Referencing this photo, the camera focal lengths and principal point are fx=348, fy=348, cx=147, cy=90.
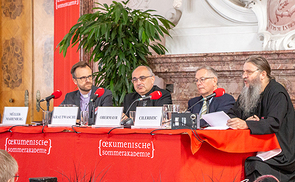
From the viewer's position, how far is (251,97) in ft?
9.43

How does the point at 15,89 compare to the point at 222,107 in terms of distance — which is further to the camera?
the point at 15,89

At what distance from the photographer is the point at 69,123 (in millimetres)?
2719

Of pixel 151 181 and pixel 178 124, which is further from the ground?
Result: pixel 178 124

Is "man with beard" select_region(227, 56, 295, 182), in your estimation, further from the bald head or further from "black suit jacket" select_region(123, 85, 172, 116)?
the bald head

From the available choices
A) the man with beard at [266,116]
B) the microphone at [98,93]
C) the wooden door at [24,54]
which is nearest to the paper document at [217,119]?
the man with beard at [266,116]

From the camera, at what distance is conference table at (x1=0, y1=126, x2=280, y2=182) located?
2188 mm

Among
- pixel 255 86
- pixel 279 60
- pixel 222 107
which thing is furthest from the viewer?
pixel 279 60

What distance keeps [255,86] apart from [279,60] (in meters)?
1.40

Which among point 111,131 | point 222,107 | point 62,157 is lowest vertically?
point 62,157

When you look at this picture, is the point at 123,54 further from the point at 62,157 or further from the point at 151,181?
the point at 151,181

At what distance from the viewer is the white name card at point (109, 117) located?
101 inches

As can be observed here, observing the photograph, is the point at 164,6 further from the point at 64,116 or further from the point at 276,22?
the point at 64,116

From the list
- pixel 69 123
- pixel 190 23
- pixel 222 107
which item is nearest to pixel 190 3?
pixel 190 23

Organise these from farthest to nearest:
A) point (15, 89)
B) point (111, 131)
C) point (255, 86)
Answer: point (15, 89) < point (255, 86) < point (111, 131)
